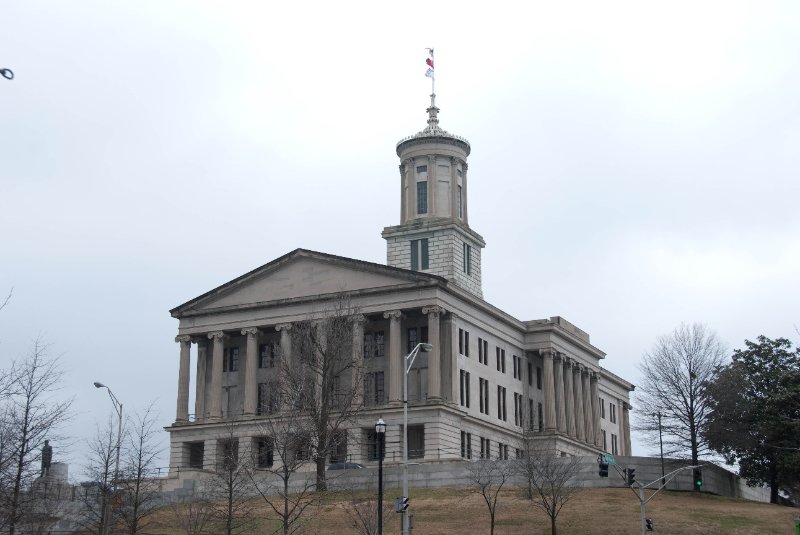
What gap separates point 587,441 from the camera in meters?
117

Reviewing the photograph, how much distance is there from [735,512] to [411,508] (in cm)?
1888

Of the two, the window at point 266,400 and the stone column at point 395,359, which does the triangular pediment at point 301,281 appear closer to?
the stone column at point 395,359

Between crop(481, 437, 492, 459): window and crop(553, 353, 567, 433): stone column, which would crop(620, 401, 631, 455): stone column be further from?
crop(481, 437, 492, 459): window

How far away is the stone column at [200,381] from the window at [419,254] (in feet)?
65.3

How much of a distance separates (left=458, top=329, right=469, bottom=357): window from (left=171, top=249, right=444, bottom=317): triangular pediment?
6649 millimetres

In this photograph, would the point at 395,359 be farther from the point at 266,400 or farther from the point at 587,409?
the point at 587,409

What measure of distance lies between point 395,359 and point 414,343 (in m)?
4.22

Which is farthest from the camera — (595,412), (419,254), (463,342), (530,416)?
(595,412)

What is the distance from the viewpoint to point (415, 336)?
9812cm

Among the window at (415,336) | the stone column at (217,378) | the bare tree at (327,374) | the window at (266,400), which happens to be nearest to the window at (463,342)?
the window at (415,336)

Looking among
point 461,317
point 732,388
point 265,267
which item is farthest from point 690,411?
point 265,267

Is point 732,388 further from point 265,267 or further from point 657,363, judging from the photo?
point 265,267

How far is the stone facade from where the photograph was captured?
93.9 metres

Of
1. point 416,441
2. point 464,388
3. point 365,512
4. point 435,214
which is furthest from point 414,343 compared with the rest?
point 365,512
